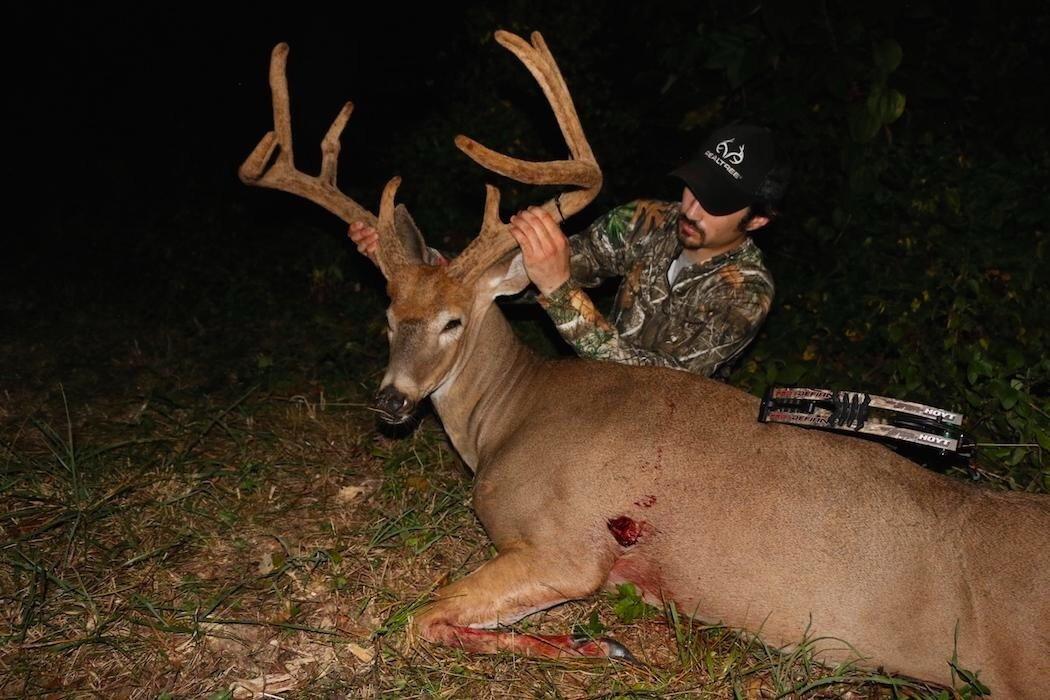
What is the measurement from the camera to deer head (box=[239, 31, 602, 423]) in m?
3.52

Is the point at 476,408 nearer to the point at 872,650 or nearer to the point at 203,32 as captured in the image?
the point at 872,650

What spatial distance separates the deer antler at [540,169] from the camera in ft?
11.2

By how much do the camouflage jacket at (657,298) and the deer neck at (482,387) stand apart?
33cm

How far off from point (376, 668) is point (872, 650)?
1672 millimetres

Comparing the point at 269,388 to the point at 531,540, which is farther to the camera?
the point at 269,388

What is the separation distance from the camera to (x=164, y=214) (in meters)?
8.76

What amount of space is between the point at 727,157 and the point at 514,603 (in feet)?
7.37

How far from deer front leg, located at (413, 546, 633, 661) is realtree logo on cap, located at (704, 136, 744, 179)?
6.32 ft

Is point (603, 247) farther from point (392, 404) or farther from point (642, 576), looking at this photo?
point (642, 576)

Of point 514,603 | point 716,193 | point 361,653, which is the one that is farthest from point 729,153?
point 361,653

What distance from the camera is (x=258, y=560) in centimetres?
365

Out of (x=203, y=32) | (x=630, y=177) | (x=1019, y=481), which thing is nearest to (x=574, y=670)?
(x=1019, y=481)

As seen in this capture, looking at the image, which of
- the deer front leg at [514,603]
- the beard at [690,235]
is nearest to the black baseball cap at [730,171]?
the beard at [690,235]

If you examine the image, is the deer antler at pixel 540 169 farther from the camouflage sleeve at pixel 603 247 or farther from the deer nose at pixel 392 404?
the camouflage sleeve at pixel 603 247
